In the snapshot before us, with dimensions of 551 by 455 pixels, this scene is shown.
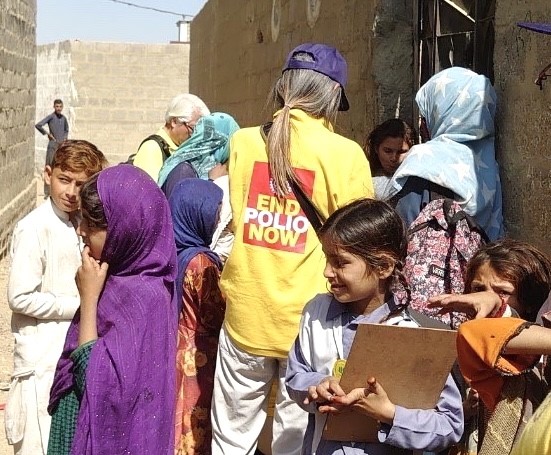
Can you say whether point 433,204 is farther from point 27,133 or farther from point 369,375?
point 27,133

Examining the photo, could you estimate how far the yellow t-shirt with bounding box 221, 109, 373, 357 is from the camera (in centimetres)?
343

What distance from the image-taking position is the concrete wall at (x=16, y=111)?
1101cm

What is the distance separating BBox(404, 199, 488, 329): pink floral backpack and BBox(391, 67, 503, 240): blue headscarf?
0.13m

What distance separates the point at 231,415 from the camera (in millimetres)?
3662

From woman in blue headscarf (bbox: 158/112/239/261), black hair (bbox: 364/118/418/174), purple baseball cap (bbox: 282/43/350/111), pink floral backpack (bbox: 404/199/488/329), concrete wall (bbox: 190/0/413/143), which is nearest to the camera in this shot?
pink floral backpack (bbox: 404/199/488/329)

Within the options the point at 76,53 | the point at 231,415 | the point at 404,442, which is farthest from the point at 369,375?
the point at 76,53

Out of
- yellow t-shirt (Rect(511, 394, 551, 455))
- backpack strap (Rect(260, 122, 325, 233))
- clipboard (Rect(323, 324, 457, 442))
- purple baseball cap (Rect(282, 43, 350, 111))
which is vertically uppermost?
purple baseball cap (Rect(282, 43, 350, 111))

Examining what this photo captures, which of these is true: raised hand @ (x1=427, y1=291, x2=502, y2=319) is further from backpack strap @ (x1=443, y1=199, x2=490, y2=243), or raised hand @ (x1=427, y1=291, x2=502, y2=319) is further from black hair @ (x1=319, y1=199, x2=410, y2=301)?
backpack strap @ (x1=443, y1=199, x2=490, y2=243)

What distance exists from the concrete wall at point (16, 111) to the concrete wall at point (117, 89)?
10.0 metres

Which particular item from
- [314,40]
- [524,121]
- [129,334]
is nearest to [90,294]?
[129,334]

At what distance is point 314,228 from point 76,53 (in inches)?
900

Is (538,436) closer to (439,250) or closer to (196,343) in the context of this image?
(439,250)

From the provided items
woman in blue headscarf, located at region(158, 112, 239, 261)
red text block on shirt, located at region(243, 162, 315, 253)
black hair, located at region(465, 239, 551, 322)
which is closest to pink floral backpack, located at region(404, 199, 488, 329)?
red text block on shirt, located at region(243, 162, 315, 253)

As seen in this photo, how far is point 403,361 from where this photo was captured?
7.67 feet
